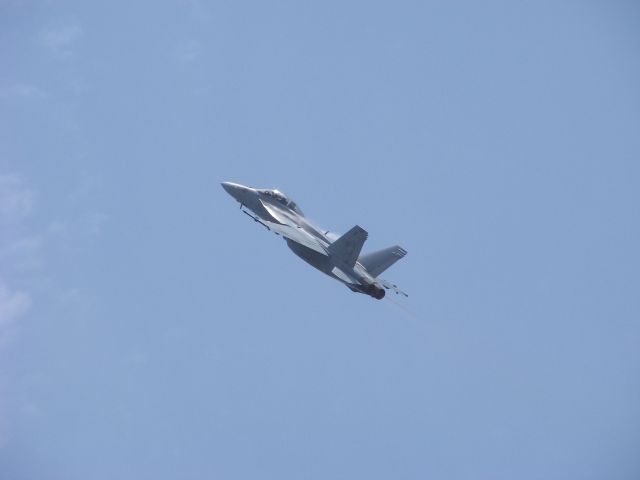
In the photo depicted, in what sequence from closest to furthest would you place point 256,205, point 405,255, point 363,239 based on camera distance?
point 363,239, point 405,255, point 256,205

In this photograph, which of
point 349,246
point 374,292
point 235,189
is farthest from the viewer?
point 235,189

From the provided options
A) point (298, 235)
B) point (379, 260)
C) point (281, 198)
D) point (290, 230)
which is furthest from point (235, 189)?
point (379, 260)

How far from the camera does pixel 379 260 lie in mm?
37219

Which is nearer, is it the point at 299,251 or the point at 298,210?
the point at 299,251

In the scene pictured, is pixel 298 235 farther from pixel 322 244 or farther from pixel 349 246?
pixel 349 246

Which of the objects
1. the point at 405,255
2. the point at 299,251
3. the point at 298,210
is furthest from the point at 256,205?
the point at 405,255

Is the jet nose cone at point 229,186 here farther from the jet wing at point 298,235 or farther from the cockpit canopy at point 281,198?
the jet wing at point 298,235

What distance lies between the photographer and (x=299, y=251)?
36781mm

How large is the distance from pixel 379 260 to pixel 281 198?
6.10 metres

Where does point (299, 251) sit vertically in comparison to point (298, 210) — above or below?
below

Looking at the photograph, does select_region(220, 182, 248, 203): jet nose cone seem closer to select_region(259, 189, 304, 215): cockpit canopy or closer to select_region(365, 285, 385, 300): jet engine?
select_region(259, 189, 304, 215): cockpit canopy

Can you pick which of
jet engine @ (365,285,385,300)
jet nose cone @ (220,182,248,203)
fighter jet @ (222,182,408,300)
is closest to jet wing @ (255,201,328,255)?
fighter jet @ (222,182,408,300)

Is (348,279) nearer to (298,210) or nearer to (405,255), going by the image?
(405,255)

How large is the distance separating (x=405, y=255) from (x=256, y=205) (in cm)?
732
